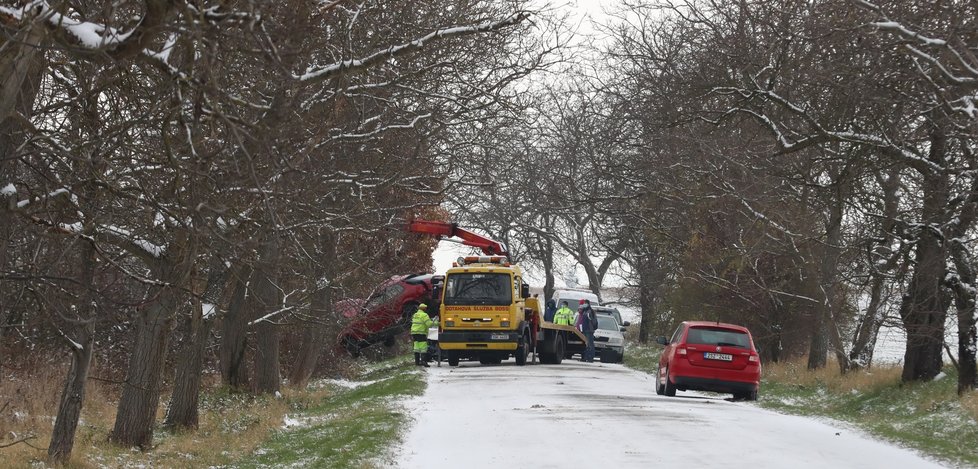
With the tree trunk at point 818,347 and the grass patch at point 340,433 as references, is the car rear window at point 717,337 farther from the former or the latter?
the tree trunk at point 818,347

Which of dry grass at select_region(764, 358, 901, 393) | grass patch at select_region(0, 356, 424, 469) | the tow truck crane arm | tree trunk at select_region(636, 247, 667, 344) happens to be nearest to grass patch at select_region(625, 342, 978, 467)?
dry grass at select_region(764, 358, 901, 393)

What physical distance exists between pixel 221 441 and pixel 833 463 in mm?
8074

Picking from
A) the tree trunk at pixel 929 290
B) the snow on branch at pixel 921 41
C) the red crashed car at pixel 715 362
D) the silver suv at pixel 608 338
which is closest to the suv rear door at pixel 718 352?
the red crashed car at pixel 715 362

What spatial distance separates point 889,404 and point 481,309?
44.4 ft

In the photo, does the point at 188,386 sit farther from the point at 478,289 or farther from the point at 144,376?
the point at 478,289

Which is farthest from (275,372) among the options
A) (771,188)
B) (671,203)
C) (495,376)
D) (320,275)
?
(671,203)

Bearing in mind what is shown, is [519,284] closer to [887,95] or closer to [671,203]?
[671,203]

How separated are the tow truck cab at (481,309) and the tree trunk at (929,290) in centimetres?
1263

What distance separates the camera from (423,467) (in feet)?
44.3

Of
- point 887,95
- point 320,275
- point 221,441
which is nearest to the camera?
point 221,441

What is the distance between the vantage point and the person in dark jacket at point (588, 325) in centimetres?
3971

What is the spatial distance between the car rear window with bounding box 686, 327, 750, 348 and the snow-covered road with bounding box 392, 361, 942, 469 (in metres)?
1.12

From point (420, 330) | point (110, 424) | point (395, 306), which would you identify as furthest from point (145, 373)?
→ point (395, 306)

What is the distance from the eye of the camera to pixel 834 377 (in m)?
28.5
